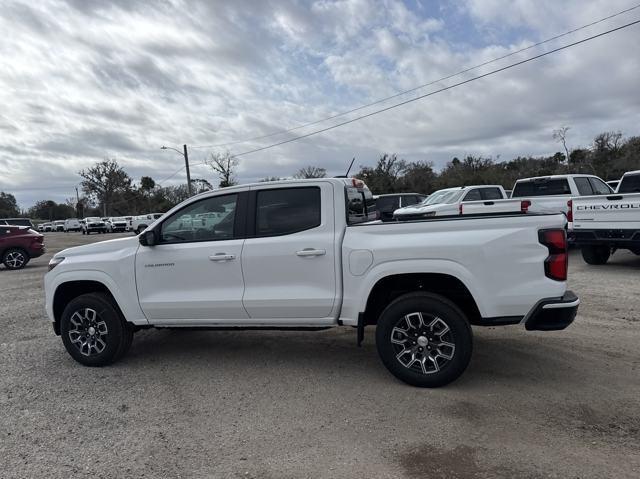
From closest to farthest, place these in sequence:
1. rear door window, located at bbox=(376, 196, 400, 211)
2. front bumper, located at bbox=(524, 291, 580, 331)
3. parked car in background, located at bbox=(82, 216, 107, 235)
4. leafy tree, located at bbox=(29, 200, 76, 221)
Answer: front bumper, located at bbox=(524, 291, 580, 331)
rear door window, located at bbox=(376, 196, 400, 211)
parked car in background, located at bbox=(82, 216, 107, 235)
leafy tree, located at bbox=(29, 200, 76, 221)

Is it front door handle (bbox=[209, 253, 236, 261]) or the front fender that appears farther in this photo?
the front fender

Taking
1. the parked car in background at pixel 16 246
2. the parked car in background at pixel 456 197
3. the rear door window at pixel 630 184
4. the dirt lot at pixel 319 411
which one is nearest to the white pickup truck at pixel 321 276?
the dirt lot at pixel 319 411

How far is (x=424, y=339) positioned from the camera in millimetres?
4145

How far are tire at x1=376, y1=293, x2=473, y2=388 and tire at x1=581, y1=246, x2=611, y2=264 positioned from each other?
8.47m

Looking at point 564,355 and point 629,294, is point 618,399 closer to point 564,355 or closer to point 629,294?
point 564,355

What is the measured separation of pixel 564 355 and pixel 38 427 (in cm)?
497

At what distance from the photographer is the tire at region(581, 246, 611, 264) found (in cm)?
1091

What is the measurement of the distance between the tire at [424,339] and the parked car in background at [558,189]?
383 inches

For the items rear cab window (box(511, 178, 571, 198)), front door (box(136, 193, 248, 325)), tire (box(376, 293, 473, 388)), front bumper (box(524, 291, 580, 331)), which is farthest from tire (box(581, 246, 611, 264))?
front door (box(136, 193, 248, 325))

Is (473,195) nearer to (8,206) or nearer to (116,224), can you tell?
(116,224)

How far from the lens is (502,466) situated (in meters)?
3.05

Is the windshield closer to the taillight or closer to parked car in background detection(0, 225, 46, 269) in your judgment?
the taillight

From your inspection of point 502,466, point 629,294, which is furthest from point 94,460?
point 629,294

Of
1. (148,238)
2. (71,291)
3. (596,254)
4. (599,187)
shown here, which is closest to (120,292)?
(148,238)
